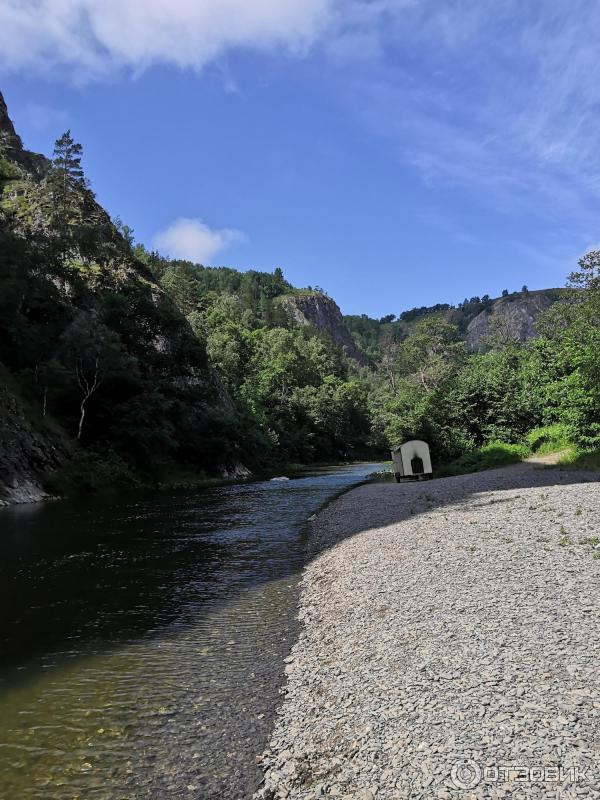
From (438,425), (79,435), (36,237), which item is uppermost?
(36,237)

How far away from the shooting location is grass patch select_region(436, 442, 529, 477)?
37.5 m

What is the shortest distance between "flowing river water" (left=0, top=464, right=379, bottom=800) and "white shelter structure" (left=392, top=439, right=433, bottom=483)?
21.3 m

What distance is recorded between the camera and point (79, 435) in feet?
140

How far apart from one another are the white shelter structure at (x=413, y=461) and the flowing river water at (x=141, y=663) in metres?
21.3

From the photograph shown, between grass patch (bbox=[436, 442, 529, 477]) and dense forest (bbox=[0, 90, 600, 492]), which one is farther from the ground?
dense forest (bbox=[0, 90, 600, 492])

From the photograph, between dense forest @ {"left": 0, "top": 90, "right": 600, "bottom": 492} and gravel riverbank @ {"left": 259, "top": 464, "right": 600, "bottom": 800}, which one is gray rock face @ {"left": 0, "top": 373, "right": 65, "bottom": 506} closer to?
dense forest @ {"left": 0, "top": 90, "right": 600, "bottom": 492}

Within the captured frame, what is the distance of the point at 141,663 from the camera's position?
26.5ft

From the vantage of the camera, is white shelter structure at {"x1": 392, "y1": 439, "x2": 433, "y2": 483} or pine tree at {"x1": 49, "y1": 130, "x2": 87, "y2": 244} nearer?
white shelter structure at {"x1": 392, "y1": 439, "x2": 433, "y2": 483}

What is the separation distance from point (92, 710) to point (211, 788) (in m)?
2.43

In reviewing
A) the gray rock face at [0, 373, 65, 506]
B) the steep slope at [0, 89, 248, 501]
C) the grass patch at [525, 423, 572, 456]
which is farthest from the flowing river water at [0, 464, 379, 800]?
the grass patch at [525, 423, 572, 456]

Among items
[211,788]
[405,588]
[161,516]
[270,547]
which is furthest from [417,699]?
[161,516]

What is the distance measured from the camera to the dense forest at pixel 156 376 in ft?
128

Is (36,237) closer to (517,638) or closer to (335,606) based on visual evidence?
(335,606)

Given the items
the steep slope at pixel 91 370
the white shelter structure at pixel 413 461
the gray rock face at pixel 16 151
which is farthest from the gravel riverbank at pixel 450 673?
the gray rock face at pixel 16 151
